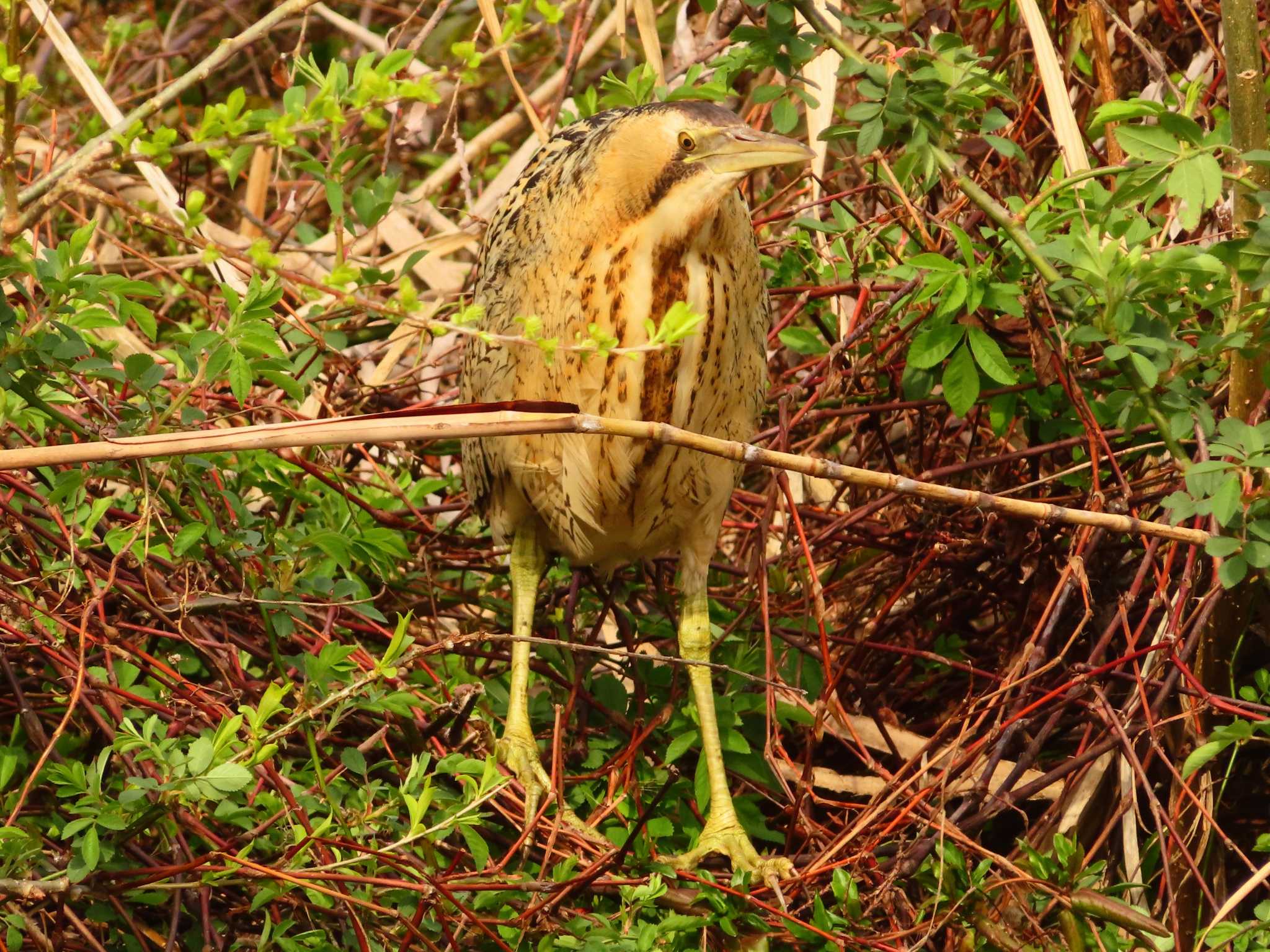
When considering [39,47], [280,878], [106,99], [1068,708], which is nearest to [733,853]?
[1068,708]

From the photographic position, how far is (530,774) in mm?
2422

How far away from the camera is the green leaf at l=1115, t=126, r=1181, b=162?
6.44 ft

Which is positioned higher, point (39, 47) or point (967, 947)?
point (39, 47)

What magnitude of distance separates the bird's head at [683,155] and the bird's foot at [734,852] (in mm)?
869

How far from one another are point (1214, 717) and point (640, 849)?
0.82 m

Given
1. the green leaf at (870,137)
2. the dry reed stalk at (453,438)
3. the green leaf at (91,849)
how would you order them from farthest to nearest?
1. the green leaf at (870,137)
2. the green leaf at (91,849)
3. the dry reed stalk at (453,438)

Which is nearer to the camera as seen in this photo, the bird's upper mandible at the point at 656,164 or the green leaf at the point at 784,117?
the bird's upper mandible at the point at 656,164

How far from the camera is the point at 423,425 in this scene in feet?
5.35

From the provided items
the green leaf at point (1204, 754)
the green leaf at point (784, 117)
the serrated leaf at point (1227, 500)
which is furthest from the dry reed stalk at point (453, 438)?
the green leaf at point (784, 117)

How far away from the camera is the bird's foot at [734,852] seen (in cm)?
225

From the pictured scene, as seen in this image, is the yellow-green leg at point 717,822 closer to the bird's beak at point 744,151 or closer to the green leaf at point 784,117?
the bird's beak at point 744,151

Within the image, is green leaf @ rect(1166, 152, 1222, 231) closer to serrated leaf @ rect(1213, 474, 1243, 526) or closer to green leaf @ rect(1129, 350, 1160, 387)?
green leaf @ rect(1129, 350, 1160, 387)

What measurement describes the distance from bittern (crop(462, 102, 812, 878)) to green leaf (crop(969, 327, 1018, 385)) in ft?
1.06

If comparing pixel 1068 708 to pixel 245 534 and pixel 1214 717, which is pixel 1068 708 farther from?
pixel 245 534
